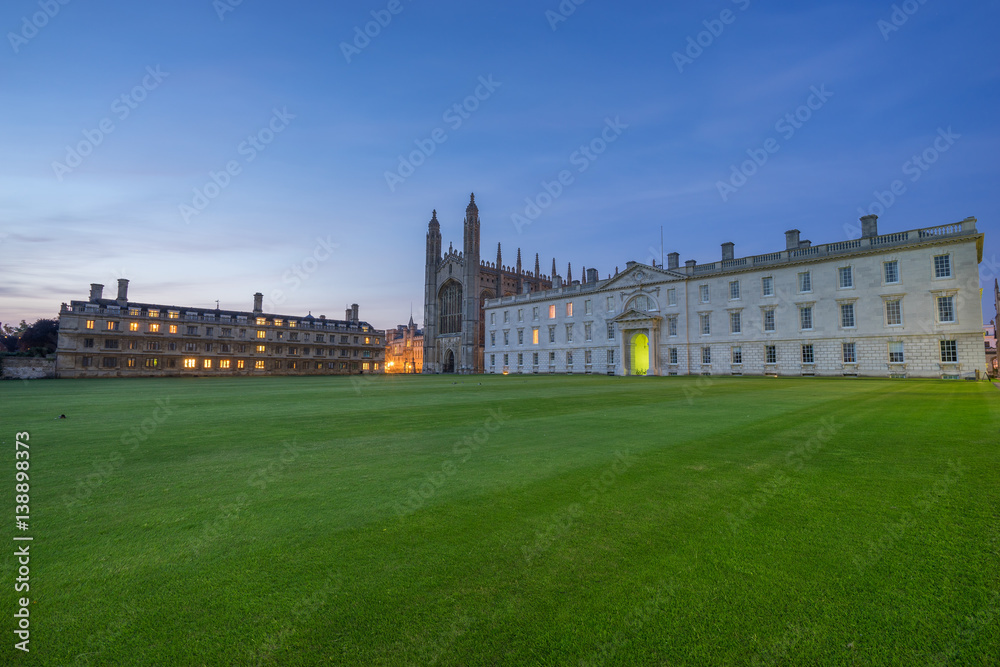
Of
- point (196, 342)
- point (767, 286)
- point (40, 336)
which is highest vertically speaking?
point (767, 286)

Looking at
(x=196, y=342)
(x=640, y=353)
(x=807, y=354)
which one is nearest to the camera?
(x=807, y=354)

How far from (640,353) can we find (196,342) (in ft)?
225

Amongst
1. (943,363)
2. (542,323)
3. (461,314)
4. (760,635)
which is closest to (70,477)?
(760,635)

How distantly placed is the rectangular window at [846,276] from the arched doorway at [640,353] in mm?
20218

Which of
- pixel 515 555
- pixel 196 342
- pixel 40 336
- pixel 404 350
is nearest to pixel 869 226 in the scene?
pixel 515 555

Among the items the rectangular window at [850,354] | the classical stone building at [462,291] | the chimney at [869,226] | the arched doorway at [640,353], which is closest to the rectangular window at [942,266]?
the chimney at [869,226]

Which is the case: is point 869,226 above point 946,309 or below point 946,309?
above

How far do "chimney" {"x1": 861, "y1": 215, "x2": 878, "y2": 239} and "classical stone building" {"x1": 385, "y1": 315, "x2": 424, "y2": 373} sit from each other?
113 meters

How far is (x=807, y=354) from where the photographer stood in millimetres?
42156

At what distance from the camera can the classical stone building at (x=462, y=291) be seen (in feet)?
263

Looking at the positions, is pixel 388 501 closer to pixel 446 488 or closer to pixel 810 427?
pixel 446 488

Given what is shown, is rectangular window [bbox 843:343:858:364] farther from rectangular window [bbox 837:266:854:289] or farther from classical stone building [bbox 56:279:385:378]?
classical stone building [bbox 56:279:385:378]

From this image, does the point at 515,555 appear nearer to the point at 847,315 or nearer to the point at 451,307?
the point at 847,315

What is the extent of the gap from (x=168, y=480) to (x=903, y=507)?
29.2 ft
